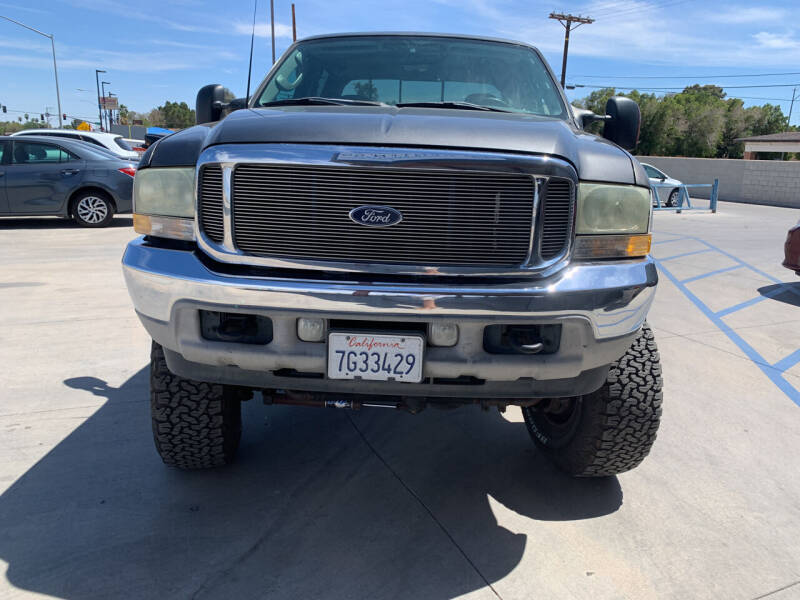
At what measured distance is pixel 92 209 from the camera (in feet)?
35.9

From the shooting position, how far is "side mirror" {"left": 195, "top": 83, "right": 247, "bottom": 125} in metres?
3.58

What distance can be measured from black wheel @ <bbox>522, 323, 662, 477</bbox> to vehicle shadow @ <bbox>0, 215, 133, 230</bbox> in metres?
10.5

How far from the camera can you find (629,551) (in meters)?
2.42

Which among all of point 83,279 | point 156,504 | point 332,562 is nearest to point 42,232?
point 83,279

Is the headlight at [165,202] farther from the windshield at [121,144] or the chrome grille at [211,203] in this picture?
the windshield at [121,144]

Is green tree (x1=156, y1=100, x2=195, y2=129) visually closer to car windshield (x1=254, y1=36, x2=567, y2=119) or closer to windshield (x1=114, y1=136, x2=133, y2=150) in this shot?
windshield (x1=114, y1=136, x2=133, y2=150)

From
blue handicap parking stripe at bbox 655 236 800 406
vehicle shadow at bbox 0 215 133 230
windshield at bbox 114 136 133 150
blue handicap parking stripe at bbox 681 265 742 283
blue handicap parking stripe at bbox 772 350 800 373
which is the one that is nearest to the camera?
blue handicap parking stripe at bbox 655 236 800 406

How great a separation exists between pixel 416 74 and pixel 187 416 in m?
2.11

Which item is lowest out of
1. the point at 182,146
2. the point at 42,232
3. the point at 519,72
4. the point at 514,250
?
the point at 42,232

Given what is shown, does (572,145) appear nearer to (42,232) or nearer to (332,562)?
(332,562)

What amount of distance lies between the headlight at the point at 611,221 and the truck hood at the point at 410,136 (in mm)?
46

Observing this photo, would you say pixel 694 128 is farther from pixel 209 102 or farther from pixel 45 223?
pixel 209 102

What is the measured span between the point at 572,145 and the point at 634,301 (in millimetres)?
594

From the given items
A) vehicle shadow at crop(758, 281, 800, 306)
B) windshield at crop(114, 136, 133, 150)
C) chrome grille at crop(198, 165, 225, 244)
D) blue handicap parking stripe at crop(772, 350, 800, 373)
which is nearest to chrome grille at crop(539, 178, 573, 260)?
chrome grille at crop(198, 165, 225, 244)
